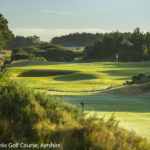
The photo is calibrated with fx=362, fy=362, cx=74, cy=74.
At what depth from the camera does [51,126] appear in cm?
852

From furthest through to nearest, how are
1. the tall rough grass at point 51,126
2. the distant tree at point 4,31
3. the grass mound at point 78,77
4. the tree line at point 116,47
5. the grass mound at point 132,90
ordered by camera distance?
the tree line at point 116,47
the distant tree at point 4,31
the grass mound at point 78,77
the grass mound at point 132,90
the tall rough grass at point 51,126

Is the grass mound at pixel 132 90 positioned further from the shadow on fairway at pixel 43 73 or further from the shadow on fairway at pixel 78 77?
the shadow on fairway at pixel 43 73

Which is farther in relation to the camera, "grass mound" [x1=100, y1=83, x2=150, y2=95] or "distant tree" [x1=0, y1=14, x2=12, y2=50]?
"distant tree" [x1=0, y1=14, x2=12, y2=50]

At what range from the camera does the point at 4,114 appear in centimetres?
902

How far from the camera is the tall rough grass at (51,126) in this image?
796 cm

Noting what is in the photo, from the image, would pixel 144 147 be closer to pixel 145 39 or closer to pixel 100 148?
pixel 100 148

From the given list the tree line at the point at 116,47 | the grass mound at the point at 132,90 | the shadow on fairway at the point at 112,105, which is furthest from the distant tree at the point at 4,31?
the shadow on fairway at the point at 112,105

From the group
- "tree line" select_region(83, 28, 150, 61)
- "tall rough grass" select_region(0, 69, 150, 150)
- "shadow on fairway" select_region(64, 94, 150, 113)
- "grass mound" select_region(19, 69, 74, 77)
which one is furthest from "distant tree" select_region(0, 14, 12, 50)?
"tall rough grass" select_region(0, 69, 150, 150)

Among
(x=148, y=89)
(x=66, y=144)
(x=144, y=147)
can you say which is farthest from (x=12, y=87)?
(x=148, y=89)

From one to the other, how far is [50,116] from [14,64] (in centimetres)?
7297

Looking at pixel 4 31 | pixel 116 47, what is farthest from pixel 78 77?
pixel 116 47

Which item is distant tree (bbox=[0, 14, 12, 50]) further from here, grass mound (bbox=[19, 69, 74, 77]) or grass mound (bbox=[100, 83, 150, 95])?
grass mound (bbox=[100, 83, 150, 95])

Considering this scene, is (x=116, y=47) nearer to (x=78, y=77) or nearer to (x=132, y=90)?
(x=78, y=77)

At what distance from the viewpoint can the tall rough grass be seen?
26.1ft
